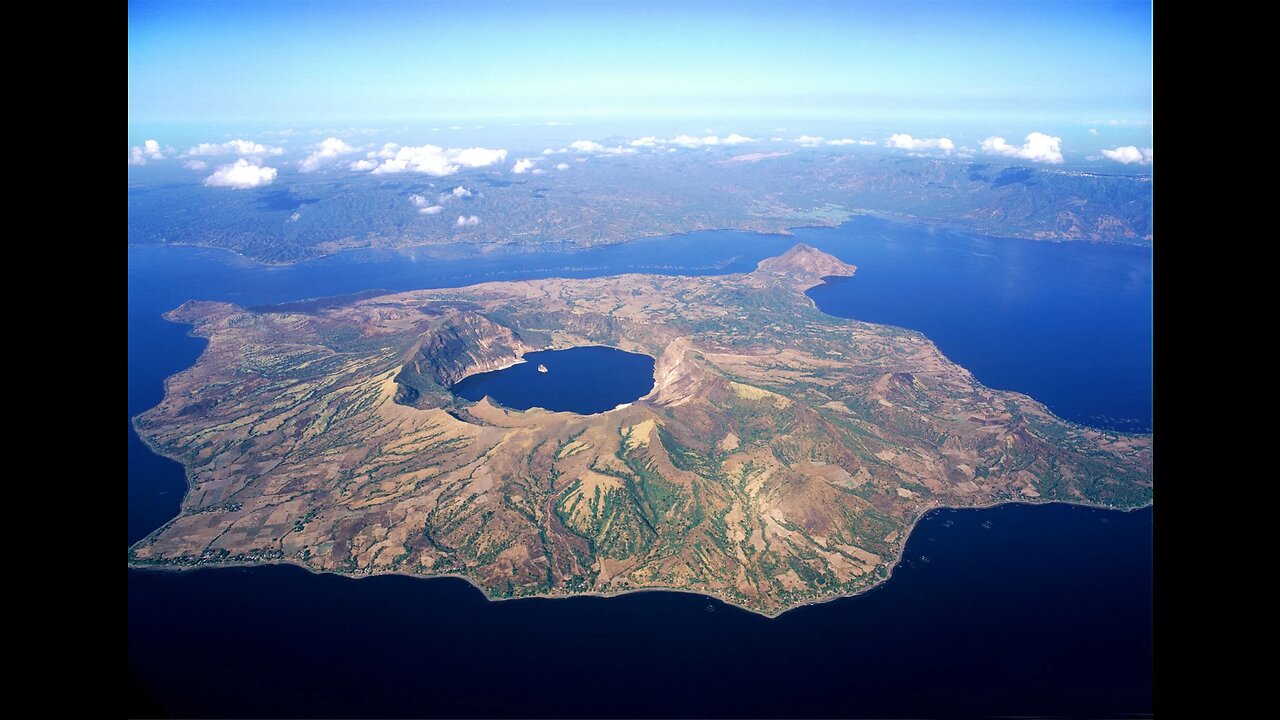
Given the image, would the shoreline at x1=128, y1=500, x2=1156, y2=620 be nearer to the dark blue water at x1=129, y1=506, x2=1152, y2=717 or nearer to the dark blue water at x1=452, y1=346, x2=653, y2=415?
the dark blue water at x1=129, y1=506, x2=1152, y2=717

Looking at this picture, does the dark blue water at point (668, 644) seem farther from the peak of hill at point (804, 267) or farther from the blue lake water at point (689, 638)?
the peak of hill at point (804, 267)

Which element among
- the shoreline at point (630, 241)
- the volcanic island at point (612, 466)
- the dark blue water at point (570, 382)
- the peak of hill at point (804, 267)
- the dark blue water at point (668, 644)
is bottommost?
the dark blue water at point (668, 644)

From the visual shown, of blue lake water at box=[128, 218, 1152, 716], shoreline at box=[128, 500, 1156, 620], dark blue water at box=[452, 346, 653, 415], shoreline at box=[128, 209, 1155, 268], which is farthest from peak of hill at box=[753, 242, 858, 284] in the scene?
shoreline at box=[128, 500, 1156, 620]

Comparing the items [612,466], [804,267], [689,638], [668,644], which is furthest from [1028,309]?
[668,644]

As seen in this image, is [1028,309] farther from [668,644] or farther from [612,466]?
[668,644]


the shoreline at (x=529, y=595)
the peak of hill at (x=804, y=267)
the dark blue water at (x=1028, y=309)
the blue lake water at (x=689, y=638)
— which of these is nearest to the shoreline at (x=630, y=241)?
the dark blue water at (x=1028, y=309)
